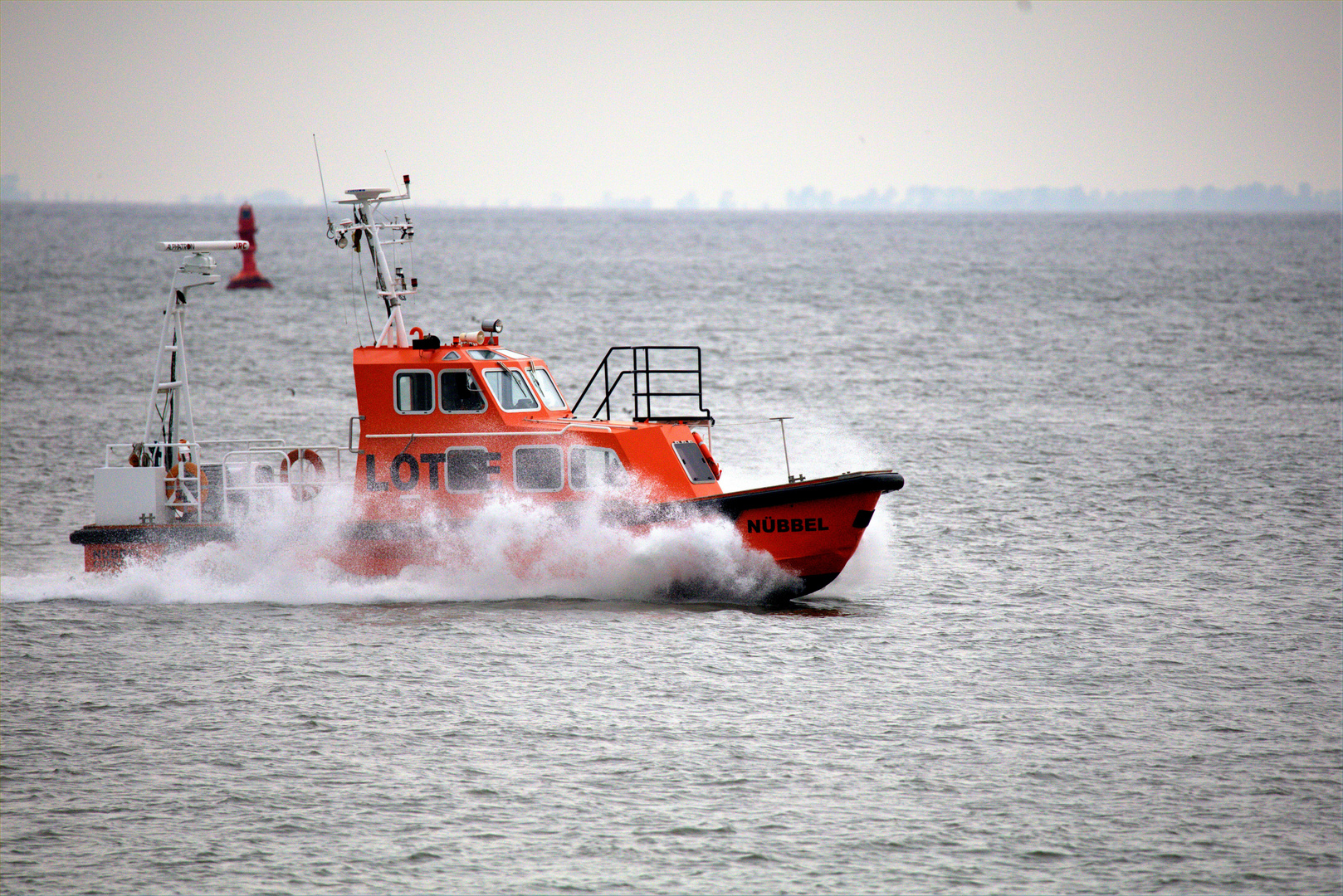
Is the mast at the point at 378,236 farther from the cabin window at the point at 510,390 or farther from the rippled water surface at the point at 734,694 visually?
the rippled water surface at the point at 734,694

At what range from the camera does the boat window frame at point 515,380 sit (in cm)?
1603

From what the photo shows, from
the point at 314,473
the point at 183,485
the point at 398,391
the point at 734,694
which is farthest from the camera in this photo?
the point at 314,473

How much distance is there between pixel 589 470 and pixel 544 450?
588 mm

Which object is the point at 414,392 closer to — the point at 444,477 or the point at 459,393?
the point at 459,393

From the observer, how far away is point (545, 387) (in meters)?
17.0

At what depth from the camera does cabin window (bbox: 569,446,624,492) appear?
15734 mm

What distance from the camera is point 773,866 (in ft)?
32.7

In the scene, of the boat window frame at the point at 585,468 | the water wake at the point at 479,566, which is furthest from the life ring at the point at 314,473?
the boat window frame at the point at 585,468

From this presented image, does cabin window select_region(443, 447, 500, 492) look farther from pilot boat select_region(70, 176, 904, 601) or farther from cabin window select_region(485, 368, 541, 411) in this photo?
cabin window select_region(485, 368, 541, 411)

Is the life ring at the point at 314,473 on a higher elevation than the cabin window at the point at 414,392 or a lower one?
lower

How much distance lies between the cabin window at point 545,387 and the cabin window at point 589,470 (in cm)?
95

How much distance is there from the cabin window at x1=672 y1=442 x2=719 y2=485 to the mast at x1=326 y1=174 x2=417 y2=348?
3607mm

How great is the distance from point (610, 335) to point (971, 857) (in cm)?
4235

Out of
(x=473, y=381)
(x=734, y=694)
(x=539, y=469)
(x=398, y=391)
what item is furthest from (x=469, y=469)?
(x=734, y=694)
